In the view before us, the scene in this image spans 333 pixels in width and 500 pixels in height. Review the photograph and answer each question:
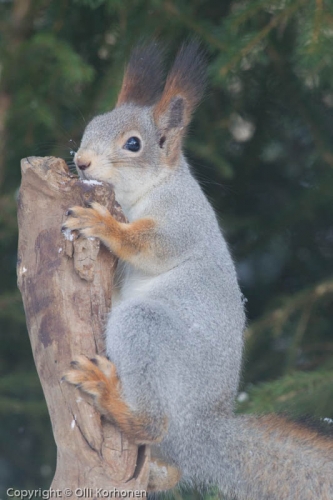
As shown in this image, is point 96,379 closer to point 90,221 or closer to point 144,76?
point 90,221

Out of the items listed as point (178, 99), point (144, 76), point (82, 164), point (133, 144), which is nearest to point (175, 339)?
point (82, 164)

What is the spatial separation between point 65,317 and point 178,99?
1161 mm

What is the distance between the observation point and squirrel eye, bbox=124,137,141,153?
3049 millimetres

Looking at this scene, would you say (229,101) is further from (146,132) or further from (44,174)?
(44,174)

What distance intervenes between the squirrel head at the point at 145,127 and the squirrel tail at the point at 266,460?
1.00m

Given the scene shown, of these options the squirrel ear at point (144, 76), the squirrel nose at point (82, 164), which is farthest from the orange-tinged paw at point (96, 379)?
the squirrel ear at point (144, 76)

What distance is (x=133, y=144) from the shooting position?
3.06 m

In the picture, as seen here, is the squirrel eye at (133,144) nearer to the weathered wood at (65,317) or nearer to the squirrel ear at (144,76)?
the squirrel ear at (144,76)

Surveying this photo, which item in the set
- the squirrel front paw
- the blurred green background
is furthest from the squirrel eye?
the blurred green background

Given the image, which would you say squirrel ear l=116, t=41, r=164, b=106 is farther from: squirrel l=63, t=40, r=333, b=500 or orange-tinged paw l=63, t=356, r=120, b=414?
orange-tinged paw l=63, t=356, r=120, b=414

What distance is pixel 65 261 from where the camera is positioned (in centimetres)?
242

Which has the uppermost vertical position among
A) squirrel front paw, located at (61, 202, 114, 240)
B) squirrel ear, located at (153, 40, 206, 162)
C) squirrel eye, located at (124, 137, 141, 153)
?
squirrel ear, located at (153, 40, 206, 162)

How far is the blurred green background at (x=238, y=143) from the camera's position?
3557 mm

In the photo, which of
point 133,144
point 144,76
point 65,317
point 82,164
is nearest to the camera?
point 65,317
